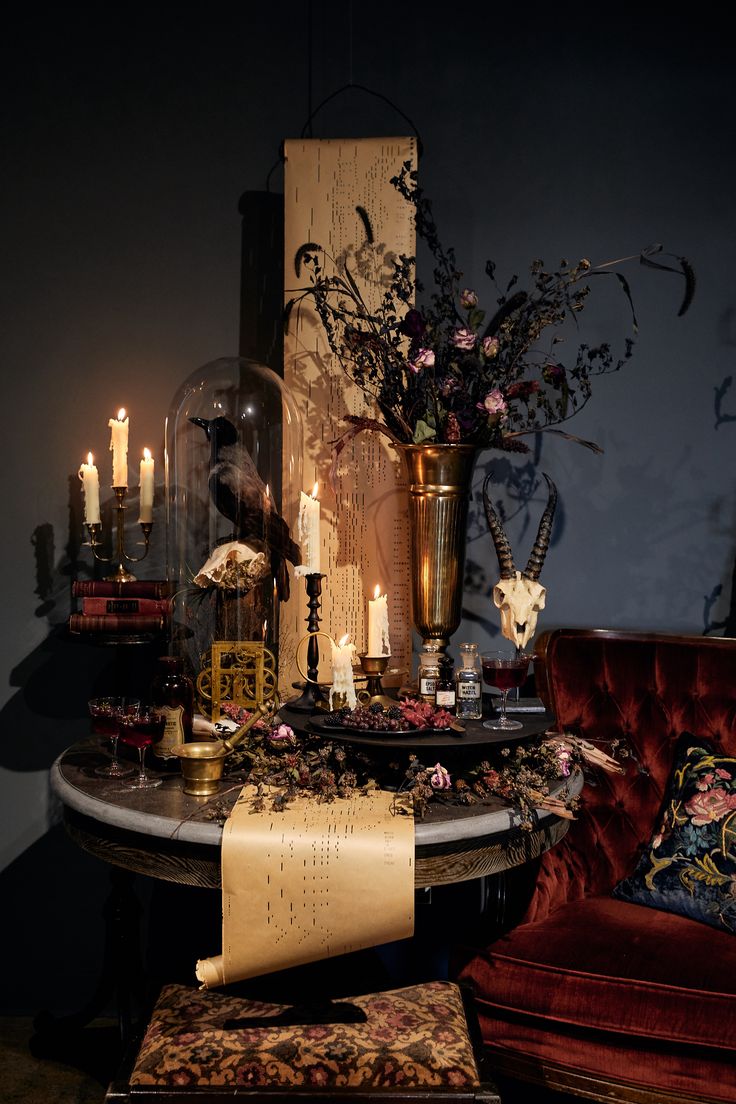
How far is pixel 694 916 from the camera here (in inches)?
88.6

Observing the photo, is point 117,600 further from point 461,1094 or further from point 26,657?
point 461,1094

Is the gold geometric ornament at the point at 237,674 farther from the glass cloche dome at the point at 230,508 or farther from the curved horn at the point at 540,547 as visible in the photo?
the curved horn at the point at 540,547

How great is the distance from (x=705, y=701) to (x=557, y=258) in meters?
1.42

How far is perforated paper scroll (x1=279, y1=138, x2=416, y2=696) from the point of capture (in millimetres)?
2783

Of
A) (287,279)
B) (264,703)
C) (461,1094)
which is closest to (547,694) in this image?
(264,703)

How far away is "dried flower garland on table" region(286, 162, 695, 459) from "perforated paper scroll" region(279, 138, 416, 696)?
0.04m

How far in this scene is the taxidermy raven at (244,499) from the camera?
2.48 m

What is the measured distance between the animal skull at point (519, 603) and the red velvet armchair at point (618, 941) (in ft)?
0.59

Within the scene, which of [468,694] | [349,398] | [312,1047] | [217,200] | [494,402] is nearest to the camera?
[312,1047]

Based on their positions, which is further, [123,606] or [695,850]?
[123,606]

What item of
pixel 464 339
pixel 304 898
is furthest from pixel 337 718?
pixel 464 339

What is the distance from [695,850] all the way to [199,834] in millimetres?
1256

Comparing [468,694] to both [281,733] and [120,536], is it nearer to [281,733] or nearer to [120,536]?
[281,733]

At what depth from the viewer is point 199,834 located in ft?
5.68
